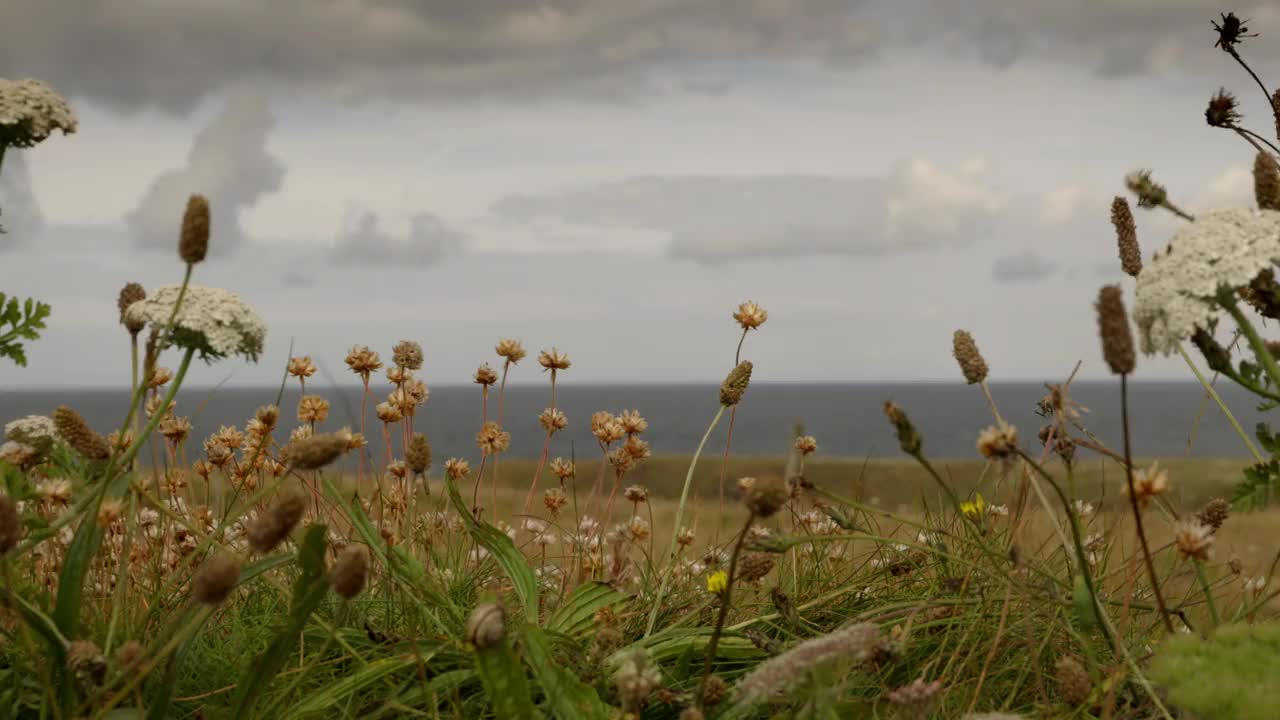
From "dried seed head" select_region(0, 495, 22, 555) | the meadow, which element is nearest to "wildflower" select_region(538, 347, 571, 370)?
the meadow

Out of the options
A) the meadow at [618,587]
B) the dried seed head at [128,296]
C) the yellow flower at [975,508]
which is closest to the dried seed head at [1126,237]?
Answer: the meadow at [618,587]

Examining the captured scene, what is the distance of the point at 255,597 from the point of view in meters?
3.99

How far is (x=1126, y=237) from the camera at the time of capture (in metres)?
3.32

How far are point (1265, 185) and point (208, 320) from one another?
278 cm

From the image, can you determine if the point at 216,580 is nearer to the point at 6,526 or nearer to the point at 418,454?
the point at 6,526

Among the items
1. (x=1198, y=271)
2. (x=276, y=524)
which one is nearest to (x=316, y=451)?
(x=276, y=524)

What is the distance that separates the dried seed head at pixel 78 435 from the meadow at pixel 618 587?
1 centimetres

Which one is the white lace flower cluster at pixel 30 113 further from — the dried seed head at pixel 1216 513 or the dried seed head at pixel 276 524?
Answer: the dried seed head at pixel 1216 513

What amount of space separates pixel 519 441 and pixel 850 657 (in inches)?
5000

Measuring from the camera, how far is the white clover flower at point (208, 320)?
104 inches

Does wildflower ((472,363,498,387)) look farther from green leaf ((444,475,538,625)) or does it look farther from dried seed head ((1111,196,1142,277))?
dried seed head ((1111,196,1142,277))

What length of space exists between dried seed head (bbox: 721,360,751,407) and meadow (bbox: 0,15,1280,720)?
0.04 ft

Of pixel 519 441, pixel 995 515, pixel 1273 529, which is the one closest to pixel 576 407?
pixel 519 441

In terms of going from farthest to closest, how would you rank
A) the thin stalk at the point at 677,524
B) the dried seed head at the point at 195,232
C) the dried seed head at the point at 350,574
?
the thin stalk at the point at 677,524 < the dried seed head at the point at 195,232 < the dried seed head at the point at 350,574
